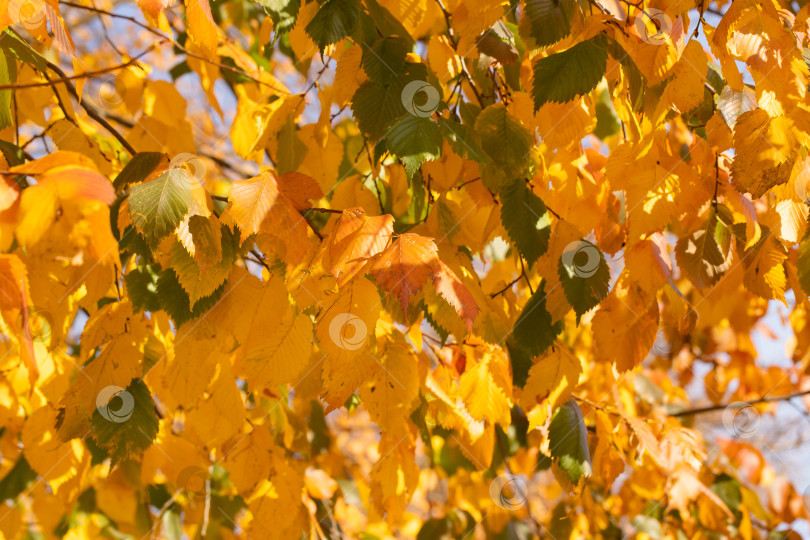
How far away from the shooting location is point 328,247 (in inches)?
39.0

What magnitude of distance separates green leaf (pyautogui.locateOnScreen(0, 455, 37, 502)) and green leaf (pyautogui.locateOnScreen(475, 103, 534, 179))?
180 cm

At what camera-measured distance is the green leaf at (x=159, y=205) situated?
A: 2.81 feet

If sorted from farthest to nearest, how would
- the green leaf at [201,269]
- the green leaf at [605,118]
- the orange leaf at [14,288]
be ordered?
the green leaf at [605,118]
the green leaf at [201,269]
the orange leaf at [14,288]

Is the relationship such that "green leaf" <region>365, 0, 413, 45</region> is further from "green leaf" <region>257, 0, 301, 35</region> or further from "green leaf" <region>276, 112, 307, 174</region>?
"green leaf" <region>276, 112, 307, 174</region>

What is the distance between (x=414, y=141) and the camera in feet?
3.38

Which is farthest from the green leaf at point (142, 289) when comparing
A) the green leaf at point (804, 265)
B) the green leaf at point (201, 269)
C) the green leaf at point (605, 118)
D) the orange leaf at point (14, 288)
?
the green leaf at point (605, 118)

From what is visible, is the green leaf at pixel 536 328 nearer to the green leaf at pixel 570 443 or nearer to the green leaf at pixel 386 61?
the green leaf at pixel 570 443

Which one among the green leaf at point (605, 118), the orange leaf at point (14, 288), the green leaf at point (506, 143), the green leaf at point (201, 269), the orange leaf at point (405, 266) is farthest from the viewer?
the green leaf at point (605, 118)

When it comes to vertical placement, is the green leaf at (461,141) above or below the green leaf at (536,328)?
above

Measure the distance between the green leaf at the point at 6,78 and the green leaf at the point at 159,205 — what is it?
0.40 m

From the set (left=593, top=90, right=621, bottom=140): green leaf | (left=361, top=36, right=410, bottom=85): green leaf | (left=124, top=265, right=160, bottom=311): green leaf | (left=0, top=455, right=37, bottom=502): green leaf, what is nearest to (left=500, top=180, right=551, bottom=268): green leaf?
(left=361, top=36, right=410, bottom=85): green leaf

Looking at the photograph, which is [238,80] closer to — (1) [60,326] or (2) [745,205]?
Answer: (1) [60,326]

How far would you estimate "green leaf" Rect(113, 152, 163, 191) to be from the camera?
1.07 m

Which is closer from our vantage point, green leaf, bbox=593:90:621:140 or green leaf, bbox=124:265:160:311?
green leaf, bbox=124:265:160:311
